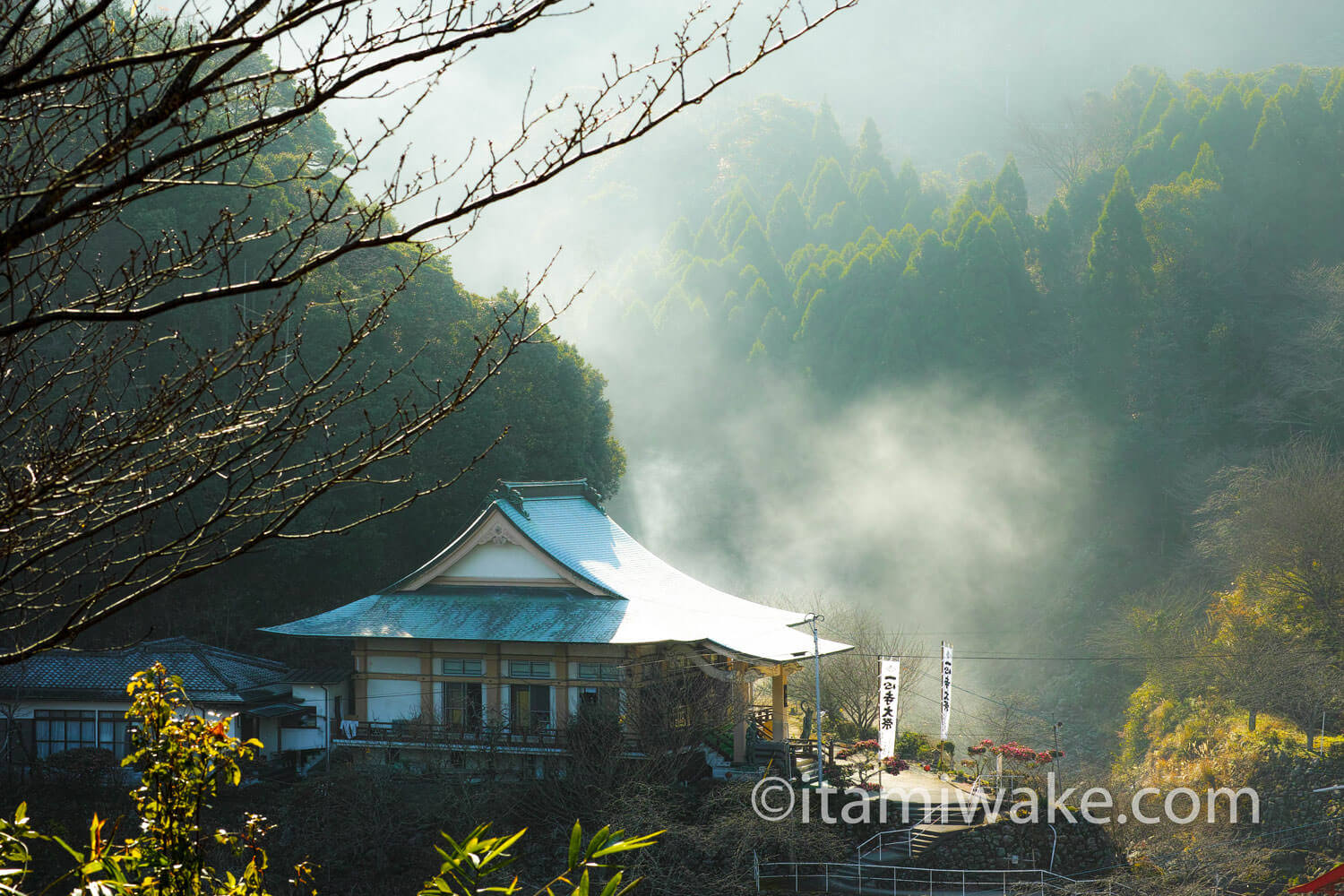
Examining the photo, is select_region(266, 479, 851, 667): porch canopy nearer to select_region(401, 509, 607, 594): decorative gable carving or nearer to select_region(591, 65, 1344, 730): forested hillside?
select_region(401, 509, 607, 594): decorative gable carving

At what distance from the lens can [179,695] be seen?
3.74m

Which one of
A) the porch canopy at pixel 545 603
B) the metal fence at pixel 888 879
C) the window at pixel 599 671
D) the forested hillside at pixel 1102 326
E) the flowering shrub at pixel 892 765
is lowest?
the metal fence at pixel 888 879

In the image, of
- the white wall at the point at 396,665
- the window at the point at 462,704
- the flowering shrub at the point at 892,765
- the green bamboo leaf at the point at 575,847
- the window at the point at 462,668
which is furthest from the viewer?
the white wall at the point at 396,665

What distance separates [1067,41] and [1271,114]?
40.2 metres

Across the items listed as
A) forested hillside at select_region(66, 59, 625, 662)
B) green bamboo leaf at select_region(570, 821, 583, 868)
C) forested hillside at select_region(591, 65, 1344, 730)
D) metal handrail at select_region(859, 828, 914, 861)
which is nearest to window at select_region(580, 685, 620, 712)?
metal handrail at select_region(859, 828, 914, 861)

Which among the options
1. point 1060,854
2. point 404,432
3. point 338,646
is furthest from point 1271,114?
point 404,432

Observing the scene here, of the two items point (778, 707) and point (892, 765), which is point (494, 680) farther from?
point (892, 765)

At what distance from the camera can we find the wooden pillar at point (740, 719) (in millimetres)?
15203

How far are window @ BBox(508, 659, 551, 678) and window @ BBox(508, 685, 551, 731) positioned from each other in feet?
0.58

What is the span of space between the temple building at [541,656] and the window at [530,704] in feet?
0.07

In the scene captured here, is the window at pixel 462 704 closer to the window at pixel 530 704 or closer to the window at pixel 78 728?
the window at pixel 530 704

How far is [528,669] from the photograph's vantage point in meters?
16.4

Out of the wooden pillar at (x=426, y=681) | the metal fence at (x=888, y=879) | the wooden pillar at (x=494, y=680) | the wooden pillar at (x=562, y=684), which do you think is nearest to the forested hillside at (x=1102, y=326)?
the metal fence at (x=888, y=879)

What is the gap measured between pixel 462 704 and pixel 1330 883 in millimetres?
11536
